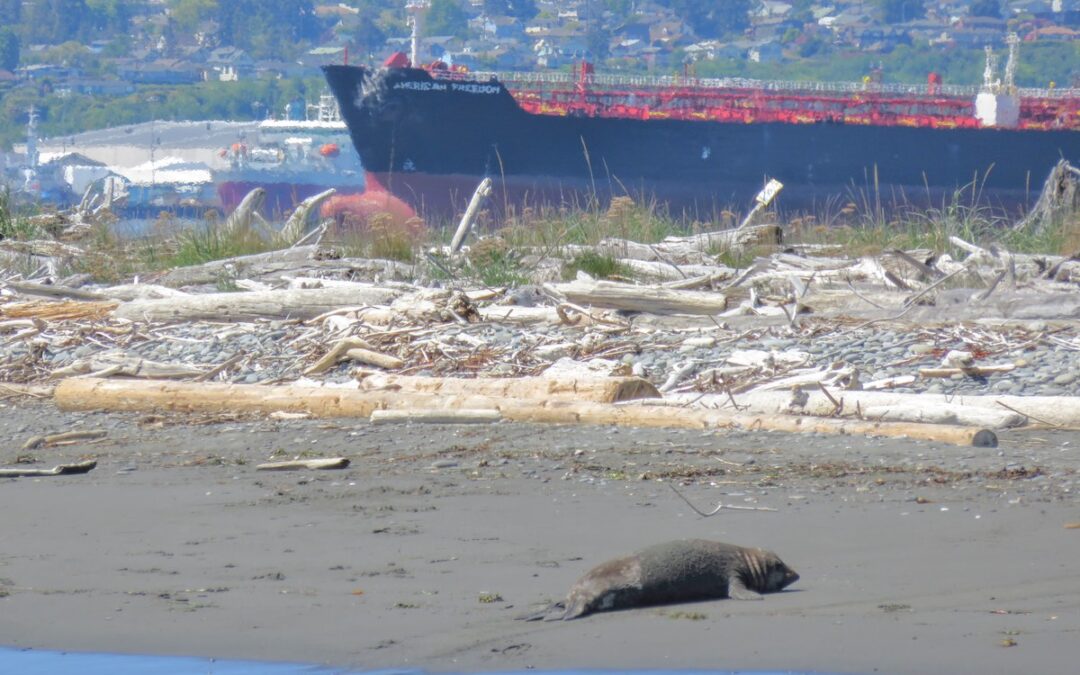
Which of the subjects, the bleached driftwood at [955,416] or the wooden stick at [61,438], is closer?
the bleached driftwood at [955,416]

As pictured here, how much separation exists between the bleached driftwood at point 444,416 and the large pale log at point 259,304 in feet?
7.73

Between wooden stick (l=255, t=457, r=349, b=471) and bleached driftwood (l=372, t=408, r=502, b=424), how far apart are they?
0.65 metres

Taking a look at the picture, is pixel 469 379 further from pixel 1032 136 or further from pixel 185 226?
pixel 1032 136

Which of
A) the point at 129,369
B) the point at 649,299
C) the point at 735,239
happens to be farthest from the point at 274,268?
the point at 735,239

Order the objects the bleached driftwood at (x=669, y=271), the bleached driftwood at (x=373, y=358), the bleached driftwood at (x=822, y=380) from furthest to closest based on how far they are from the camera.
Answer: the bleached driftwood at (x=669, y=271) → the bleached driftwood at (x=373, y=358) → the bleached driftwood at (x=822, y=380)

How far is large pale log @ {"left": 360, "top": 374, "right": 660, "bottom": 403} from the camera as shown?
18.6ft

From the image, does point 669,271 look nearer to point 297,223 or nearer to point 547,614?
point 297,223

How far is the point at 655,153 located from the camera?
2784 cm

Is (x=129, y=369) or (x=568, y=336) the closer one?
(x=129, y=369)

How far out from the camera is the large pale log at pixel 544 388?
Result: 18.6 feet

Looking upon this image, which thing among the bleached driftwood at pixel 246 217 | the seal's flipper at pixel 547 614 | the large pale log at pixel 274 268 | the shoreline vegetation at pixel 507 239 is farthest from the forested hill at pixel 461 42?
the seal's flipper at pixel 547 614

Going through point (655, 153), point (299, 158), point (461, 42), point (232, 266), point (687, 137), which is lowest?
point (299, 158)

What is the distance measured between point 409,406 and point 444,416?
212 millimetres

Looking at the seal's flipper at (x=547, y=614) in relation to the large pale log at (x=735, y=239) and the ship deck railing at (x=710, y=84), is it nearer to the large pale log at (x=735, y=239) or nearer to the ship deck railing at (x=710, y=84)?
the large pale log at (x=735, y=239)
